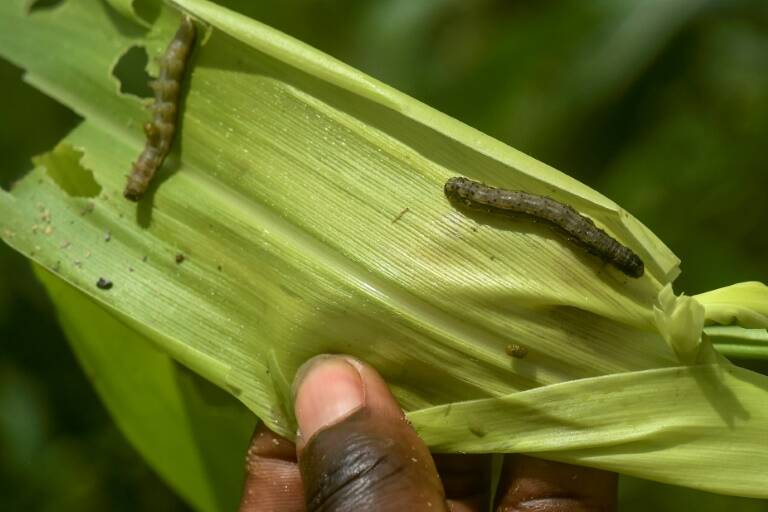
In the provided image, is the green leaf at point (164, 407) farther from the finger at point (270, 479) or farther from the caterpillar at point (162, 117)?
the caterpillar at point (162, 117)

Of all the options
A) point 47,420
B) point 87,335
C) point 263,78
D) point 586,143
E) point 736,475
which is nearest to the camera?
point 736,475

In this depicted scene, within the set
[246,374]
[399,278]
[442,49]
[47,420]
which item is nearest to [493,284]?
[399,278]

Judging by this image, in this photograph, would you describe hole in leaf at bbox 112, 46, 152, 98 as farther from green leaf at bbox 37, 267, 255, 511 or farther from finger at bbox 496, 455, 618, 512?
finger at bbox 496, 455, 618, 512

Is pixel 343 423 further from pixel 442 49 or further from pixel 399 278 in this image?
pixel 442 49

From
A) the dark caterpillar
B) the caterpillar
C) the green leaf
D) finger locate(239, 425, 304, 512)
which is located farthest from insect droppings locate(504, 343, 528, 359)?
the caterpillar

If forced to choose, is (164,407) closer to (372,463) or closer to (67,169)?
(67,169)

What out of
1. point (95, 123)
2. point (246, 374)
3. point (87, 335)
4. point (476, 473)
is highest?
point (95, 123)

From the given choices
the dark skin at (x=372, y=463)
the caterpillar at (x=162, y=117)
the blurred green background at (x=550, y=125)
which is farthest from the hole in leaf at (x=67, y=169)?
the blurred green background at (x=550, y=125)
